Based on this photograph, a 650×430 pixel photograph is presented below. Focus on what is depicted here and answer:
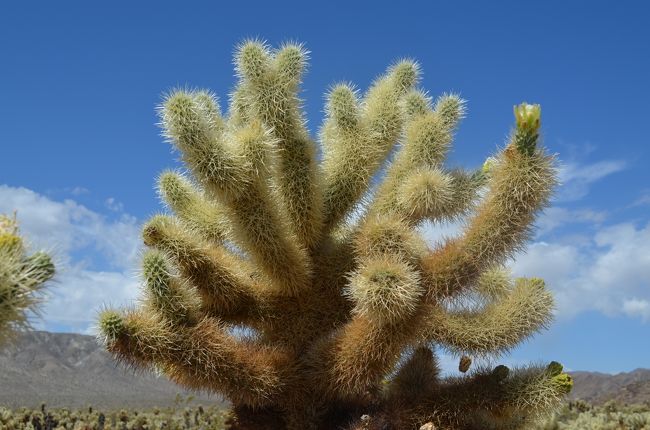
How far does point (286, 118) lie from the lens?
596 cm

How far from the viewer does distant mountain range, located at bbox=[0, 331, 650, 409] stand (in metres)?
30.9

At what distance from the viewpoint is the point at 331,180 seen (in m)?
6.59

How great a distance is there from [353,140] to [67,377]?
38.6 meters

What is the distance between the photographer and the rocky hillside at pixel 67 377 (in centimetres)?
3328

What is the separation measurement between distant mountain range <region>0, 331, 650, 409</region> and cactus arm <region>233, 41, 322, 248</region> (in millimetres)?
20552

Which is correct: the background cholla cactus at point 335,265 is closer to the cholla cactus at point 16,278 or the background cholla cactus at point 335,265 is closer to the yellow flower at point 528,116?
the yellow flower at point 528,116

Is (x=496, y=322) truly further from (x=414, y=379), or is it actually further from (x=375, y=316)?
(x=375, y=316)

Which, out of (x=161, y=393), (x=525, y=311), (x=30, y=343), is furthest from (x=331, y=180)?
(x=30, y=343)

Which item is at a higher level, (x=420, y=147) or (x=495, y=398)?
(x=420, y=147)

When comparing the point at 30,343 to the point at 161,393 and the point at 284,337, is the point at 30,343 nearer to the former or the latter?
the point at 161,393

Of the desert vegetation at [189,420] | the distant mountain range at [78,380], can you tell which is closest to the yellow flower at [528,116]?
the desert vegetation at [189,420]

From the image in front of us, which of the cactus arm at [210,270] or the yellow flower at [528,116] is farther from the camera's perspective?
the cactus arm at [210,270]

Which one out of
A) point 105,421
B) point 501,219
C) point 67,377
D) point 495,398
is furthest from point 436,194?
point 67,377

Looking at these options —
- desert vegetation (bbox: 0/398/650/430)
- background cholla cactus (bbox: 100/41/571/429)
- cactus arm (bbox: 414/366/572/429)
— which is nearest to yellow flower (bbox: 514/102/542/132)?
background cholla cactus (bbox: 100/41/571/429)
